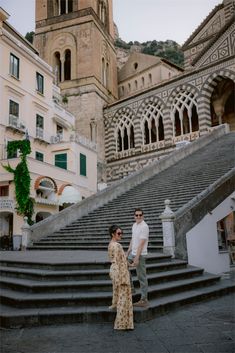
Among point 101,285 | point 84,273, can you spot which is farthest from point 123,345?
point 84,273

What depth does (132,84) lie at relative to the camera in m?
39.0

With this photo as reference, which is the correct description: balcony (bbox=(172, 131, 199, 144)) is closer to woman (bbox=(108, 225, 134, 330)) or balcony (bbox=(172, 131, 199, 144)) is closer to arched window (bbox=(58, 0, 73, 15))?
arched window (bbox=(58, 0, 73, 15))

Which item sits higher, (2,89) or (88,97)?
(88,97)

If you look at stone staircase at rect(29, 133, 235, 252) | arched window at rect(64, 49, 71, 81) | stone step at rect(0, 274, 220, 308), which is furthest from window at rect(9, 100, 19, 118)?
stone step at rect(0, 274, 220, 308)

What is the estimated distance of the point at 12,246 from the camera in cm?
1714

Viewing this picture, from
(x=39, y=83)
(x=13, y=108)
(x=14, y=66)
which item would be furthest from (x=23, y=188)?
(x=39, y=83)

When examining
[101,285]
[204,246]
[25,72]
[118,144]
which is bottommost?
[101,285]

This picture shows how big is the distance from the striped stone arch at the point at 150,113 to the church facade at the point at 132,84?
84mm

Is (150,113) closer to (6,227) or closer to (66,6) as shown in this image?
(6,227)

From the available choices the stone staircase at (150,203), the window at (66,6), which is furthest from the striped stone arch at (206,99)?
the window at (66,6)

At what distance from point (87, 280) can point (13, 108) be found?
17.4 m

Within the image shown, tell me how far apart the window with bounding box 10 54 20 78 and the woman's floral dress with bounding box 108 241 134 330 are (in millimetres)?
19420

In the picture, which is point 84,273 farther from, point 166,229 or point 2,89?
point 2,89

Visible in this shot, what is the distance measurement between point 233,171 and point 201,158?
5.84 meters
